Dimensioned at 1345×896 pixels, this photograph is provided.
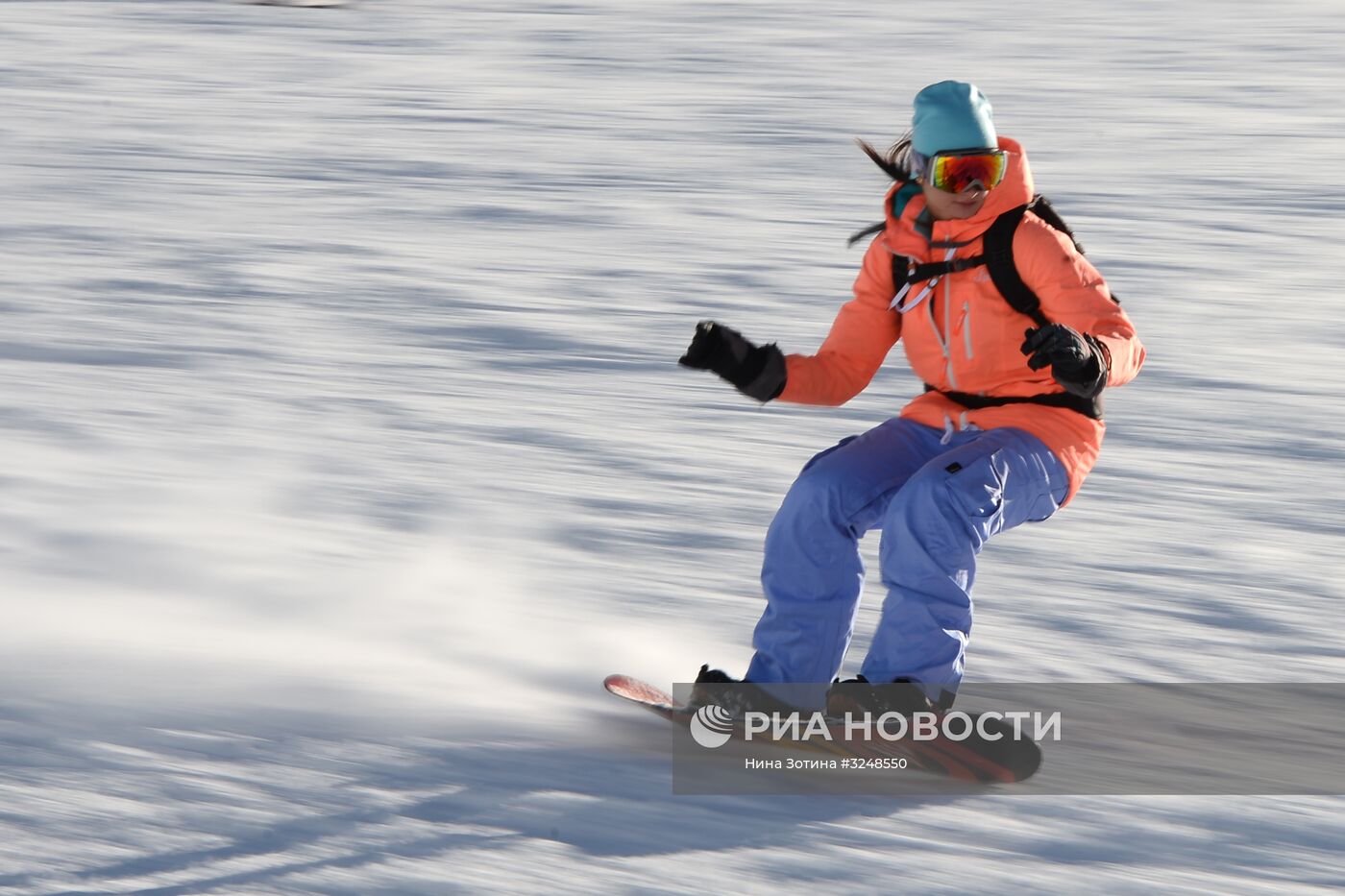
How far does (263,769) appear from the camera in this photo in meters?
2.87

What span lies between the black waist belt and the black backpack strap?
0.17m

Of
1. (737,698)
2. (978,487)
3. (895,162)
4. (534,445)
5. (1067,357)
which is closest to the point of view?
(1067,357)

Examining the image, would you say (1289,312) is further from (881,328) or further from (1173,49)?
(1173,49)

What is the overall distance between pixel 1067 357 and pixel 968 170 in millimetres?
527

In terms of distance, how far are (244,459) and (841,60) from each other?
7.26 meters

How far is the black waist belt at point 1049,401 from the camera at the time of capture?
3.13 metres

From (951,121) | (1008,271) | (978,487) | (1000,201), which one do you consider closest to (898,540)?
(978,487)

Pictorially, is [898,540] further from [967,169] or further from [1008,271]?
[967,169]

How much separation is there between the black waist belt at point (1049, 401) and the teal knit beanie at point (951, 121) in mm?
539

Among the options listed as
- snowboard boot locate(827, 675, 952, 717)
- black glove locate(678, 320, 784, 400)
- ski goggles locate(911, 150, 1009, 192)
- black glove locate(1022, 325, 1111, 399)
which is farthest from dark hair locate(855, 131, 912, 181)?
snowboard boot locate(827, 675, 952, 717)

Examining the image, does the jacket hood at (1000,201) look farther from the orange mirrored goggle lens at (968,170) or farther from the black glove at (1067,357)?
the black glove at (1067,357)

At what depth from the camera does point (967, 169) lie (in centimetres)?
302

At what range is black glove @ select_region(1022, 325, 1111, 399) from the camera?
2.71 m

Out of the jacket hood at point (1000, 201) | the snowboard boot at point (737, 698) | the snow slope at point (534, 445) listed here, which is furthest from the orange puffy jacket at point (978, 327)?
the snow slope at point (534, 445)
